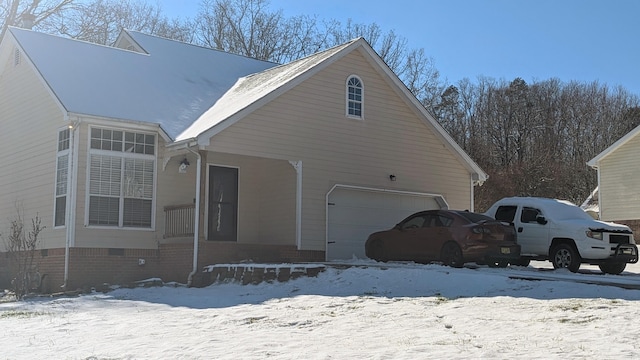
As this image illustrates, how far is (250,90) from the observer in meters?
20.4

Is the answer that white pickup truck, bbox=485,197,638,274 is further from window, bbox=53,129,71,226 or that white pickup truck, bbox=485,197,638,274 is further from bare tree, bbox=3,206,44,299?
bare tree, bbox=3,206,44,299

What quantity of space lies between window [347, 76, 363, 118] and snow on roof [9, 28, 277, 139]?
391cm

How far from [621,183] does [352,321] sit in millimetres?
27024

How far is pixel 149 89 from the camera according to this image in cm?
2014

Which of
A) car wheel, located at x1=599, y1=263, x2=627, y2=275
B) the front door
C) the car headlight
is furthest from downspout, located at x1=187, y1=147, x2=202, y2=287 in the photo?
car wheel, located at x1=599, y1=263, x2=627, y2=275

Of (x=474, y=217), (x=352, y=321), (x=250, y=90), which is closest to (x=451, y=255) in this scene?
(x=474, y=217)

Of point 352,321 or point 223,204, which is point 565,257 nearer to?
point 352,321

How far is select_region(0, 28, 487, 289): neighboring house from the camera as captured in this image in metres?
17.3

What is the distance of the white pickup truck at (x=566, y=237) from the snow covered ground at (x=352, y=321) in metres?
3.36

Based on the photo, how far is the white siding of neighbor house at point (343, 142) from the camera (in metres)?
18.6

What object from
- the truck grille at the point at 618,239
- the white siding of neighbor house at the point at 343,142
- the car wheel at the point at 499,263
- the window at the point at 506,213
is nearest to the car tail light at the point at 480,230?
the car wheel at the point at 499,263

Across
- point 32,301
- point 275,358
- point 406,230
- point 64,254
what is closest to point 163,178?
point 64,254

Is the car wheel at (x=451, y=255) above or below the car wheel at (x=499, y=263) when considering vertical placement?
above

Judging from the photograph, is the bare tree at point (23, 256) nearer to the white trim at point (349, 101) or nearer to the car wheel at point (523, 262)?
the white trim at point (349, 101)
